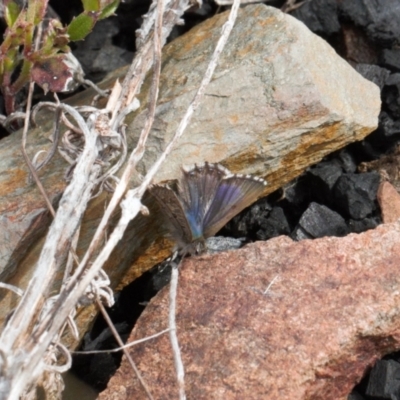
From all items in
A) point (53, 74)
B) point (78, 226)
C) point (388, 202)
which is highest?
point (53, 74)

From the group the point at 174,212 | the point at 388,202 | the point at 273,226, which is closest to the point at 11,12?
the point at 174,212

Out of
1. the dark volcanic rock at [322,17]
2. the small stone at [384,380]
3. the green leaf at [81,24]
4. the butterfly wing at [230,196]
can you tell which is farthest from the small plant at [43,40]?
the small stone at [384,380]

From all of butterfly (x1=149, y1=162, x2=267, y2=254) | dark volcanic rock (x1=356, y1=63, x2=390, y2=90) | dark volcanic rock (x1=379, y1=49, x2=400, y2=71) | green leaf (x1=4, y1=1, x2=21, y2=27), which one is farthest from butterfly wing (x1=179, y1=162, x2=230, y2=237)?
dark volcanic rock (x1=379, y1=49, x2=400, y2=71)

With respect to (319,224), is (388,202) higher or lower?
lower

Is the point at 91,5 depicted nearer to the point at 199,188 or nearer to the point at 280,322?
the point at 199,188

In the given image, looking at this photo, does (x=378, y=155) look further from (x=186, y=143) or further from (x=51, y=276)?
(x=51, y=276)
